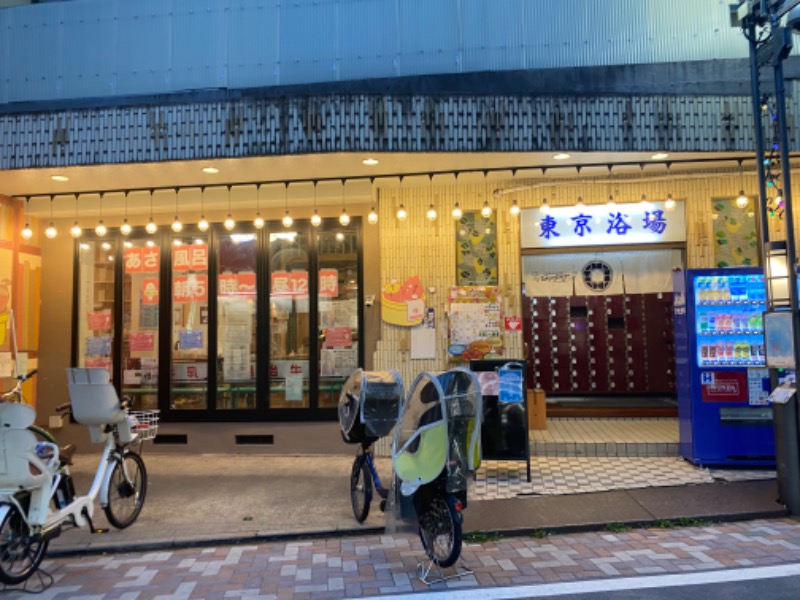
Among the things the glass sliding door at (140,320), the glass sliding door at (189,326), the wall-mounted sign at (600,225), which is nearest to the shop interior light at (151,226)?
the glass sliding door at (140,320)

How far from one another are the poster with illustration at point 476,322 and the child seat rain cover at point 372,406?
10.2 feet

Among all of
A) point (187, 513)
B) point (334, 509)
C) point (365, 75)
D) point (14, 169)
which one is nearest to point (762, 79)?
point (365, 75)

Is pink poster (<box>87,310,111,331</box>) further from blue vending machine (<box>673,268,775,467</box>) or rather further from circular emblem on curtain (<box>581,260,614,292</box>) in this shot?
blue vending machine (<box>673,268,775,467</box>)

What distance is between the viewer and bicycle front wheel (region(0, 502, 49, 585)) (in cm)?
441

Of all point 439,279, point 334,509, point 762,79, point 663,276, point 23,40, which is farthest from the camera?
point 663,276

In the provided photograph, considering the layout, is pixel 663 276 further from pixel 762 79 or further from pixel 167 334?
pixel 167 334

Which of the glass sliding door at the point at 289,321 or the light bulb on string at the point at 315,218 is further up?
the light bulb on string at the point at 315,218

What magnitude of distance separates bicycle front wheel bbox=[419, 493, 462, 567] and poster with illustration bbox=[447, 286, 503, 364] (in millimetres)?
4292

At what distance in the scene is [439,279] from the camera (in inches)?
358

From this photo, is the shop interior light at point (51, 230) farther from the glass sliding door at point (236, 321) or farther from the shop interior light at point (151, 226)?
the glass sliding door at point (236, 321)

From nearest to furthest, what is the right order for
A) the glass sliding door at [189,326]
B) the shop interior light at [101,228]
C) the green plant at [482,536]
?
the green plant at [482,536] → the shop interior light at [101,228] → the glass sliding door at [189,326]

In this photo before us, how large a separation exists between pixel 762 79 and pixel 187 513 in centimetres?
920

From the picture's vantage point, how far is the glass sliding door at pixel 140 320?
31.2 feet

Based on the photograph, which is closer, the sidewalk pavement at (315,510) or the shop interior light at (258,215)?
the sidewalk pavement at (315,510)
